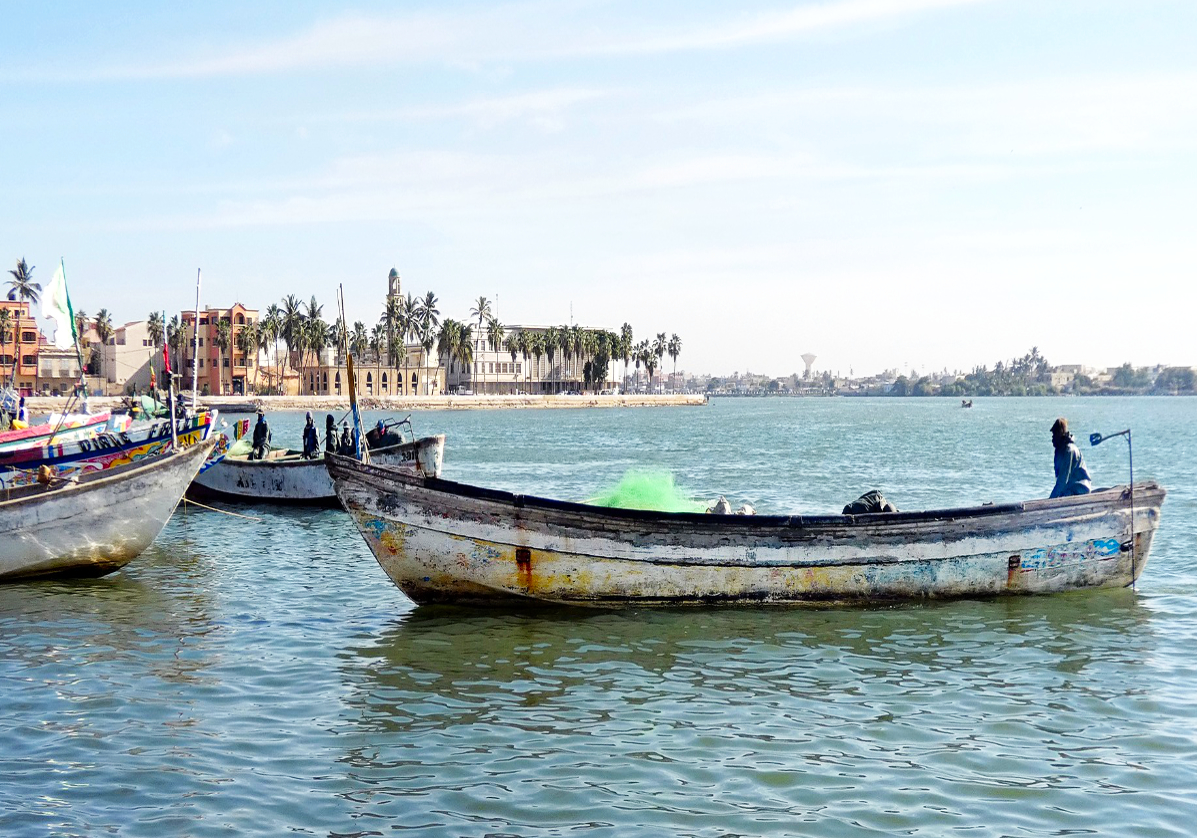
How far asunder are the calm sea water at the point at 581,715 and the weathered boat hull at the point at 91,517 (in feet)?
1.81

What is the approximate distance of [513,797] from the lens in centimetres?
888

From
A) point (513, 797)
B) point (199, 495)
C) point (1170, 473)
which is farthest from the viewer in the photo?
point (1170, 473)

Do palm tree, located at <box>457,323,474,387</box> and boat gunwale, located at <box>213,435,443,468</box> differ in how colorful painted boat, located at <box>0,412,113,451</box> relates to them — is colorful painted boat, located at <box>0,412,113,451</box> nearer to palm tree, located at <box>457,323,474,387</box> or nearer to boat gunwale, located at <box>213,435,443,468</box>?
boat gunwale, located at <box>213,435,443,468</box>

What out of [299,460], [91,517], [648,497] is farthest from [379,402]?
[648,497]

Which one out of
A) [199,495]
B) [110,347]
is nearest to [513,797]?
[199,495]

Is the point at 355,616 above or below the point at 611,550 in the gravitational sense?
below

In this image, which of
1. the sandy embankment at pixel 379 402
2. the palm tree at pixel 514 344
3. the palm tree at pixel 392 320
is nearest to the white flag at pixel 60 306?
the sandy embankment at pixel 379 402

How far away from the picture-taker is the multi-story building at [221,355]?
13862 cm

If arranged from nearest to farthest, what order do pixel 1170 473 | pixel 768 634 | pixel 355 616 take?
pixel 768 634 → pixel 355 616 → pixel 1170 473

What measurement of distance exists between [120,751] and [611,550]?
679 cm

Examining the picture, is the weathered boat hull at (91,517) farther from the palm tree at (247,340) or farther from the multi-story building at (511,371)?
the multi-story building at (511,371)

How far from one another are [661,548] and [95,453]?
16.1 meters

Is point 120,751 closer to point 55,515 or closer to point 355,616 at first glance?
point 355,616

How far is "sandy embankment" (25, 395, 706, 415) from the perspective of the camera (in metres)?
114
